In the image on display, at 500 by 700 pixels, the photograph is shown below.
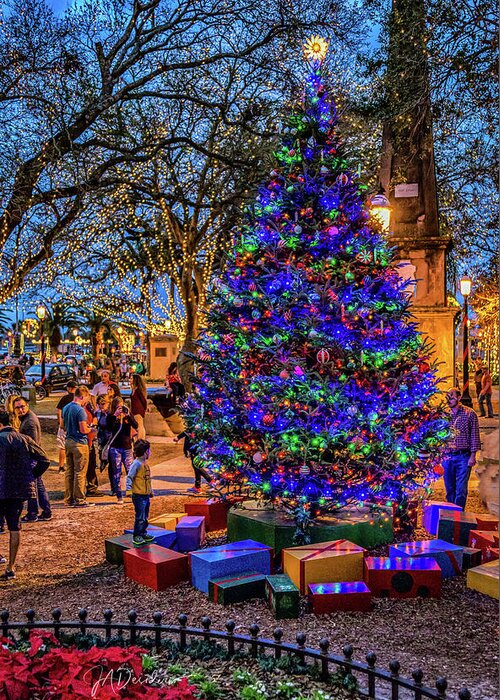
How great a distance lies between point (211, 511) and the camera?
8.80 meters

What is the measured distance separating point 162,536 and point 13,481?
1663 millimetres

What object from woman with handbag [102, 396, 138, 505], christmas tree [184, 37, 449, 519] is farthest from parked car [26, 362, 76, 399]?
christmas tree [184, 37, 449, 519]

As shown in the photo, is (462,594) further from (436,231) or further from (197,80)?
(197,80)

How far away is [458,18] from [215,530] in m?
8.92

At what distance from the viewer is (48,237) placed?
1638 centimetres

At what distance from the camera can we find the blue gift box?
6.36m

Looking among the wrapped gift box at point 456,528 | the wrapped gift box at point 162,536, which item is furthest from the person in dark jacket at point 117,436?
the wrapped gift box at point 456,528

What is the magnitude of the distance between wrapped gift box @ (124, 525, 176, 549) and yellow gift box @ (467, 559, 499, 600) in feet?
10.2

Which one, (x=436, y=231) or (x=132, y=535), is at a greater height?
(x=436, y=231)

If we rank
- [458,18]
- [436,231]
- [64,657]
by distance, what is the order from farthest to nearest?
[436,231] → [458,18] → [64,657]

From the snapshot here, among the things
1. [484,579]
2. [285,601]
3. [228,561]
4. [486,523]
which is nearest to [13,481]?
[228,561]

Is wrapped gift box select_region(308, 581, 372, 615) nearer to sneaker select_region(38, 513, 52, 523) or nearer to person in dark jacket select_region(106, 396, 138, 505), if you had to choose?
sneaker select_region(38, 513, 52, 523)

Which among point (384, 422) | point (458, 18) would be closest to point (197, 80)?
point (458, 18)

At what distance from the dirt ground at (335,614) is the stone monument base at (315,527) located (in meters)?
1.09
